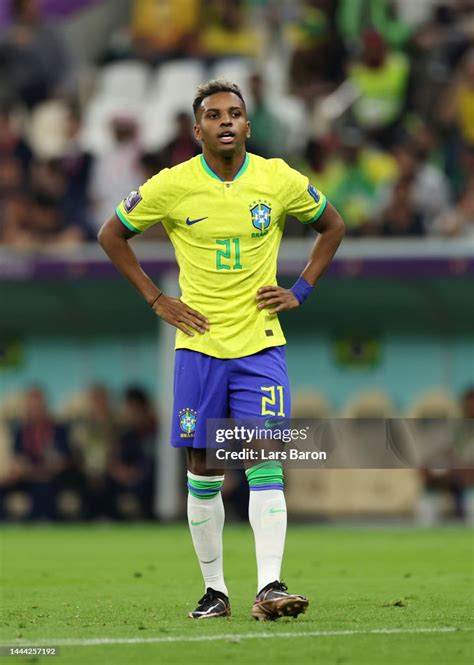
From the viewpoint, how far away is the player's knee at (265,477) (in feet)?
23.5

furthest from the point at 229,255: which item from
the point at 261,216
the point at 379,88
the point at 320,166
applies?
the point at 379,88

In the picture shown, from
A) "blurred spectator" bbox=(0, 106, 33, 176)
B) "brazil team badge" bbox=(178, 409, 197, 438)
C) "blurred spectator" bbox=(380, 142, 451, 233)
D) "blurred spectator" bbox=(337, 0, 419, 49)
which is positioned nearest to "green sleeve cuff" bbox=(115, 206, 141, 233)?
"brazil team badge" bbox=(178, 409, 197, 438)

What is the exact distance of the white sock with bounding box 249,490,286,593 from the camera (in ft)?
23.0

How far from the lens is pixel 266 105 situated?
18.7 meters

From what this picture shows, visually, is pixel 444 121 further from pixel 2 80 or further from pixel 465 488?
pixel 2 80

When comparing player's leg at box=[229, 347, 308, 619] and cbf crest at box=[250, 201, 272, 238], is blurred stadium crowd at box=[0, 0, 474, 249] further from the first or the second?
player's leg at box=[229, 347, 308, 619]

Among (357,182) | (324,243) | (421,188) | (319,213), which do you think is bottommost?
(324,243)

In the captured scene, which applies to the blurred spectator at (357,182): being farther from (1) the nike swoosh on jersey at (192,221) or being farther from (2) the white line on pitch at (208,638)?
(2) the white line on pitch at (208,638)

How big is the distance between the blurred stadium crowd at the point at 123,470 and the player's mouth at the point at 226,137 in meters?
9.42

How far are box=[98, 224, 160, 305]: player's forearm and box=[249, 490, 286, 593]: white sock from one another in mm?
1093

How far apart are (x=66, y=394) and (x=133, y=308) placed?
4.94ft

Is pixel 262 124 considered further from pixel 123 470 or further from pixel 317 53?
pixel 123 470

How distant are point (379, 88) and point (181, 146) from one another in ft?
8.93

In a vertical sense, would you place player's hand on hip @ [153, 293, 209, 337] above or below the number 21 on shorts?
above
